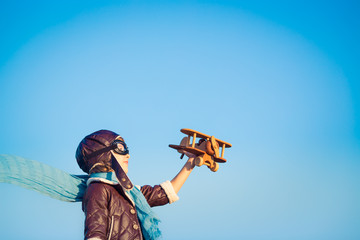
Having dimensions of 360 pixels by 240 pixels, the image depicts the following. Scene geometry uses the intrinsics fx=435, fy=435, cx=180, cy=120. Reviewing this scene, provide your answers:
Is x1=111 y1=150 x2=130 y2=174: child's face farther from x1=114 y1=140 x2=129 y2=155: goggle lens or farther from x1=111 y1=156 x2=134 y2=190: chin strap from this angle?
x1=111 y1=156 x2=134 y2=190: chin strap

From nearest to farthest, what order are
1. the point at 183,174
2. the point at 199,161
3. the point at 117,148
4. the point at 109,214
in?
1. the point at 109,214
2. the point at 117,148
3. the point at 199,161
4. the point at 183,174

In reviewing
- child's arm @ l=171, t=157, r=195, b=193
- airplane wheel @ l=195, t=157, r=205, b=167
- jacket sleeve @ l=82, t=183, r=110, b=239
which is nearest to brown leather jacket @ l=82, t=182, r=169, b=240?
jacket sleeve @ l=82, t=183, r=110, b=239

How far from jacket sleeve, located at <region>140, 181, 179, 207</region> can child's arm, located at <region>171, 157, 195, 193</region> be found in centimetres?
8

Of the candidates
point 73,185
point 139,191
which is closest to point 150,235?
point 139,191

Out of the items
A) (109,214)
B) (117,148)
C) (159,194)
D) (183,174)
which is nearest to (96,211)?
(109,214)

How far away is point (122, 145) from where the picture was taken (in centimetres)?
436

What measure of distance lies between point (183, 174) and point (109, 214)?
105 cm

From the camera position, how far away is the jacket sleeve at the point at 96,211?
3691mm

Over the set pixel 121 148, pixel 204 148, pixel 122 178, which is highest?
pixel 204 148

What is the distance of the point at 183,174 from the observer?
471cm

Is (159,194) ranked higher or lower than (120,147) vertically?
lower

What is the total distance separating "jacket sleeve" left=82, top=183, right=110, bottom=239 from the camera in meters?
3.69

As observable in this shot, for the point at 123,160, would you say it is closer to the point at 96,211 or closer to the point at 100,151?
the point at 100,151

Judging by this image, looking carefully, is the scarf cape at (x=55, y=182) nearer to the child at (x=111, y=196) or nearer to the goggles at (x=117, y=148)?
the child at (x=111, y=196)
